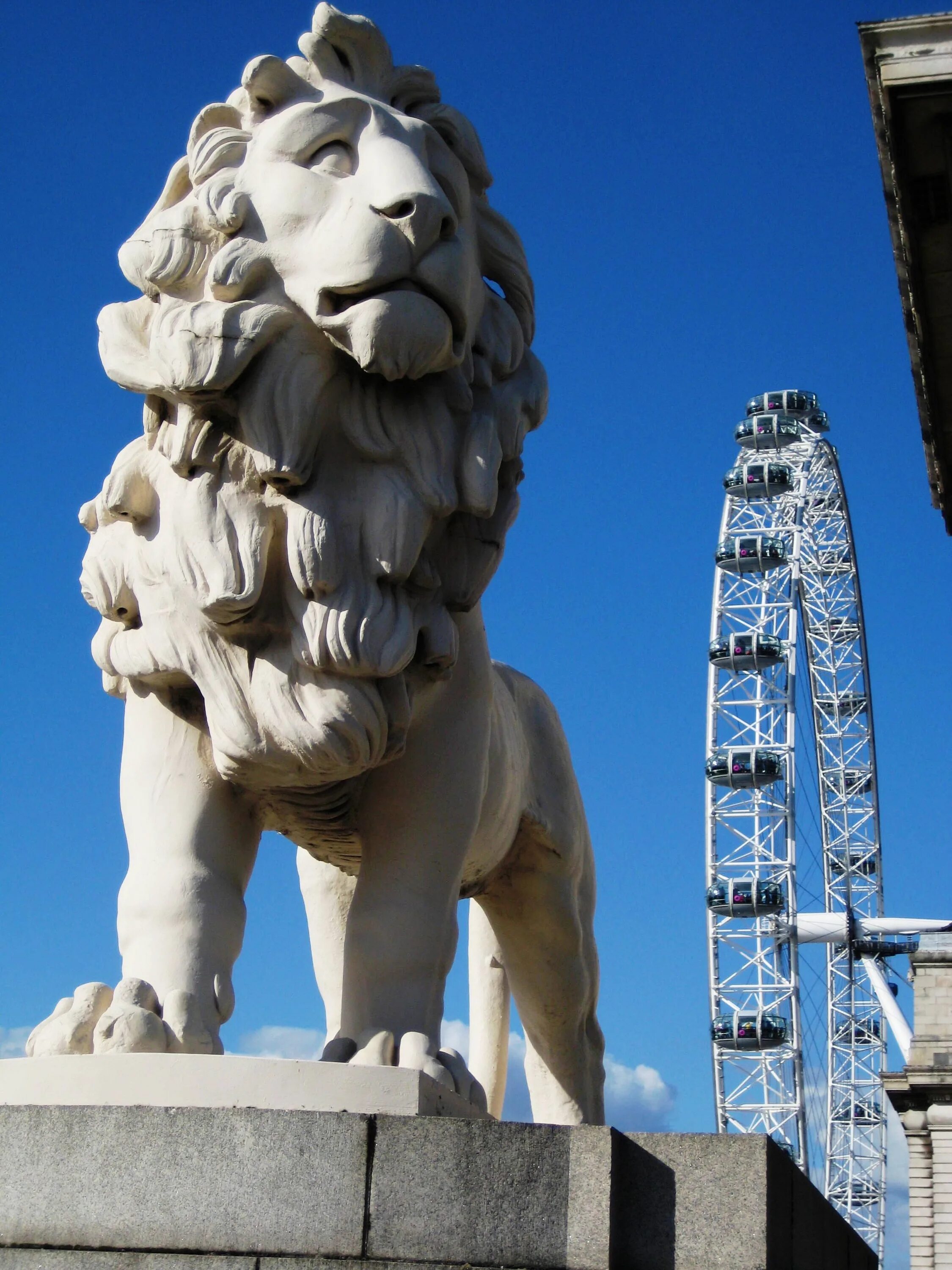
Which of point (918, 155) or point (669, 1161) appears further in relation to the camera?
point (918, 155)

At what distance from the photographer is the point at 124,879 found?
13.5ft

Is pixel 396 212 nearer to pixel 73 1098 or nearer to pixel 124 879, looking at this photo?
pixel 124 879

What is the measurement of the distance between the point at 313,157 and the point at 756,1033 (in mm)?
32078

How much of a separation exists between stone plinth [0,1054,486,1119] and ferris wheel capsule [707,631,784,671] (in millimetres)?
33096

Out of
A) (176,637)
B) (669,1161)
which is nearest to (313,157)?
(176,637)

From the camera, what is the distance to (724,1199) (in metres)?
3.37

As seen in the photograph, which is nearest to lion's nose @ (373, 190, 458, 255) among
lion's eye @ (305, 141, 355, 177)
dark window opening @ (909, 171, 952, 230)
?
lion's eye @ (305, 141, 355, 177)

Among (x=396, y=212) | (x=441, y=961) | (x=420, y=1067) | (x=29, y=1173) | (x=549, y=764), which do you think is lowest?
(x=29, y=1173)

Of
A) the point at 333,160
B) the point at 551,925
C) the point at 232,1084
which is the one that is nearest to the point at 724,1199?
the point at 232,1084

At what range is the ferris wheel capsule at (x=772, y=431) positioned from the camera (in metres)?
38.7

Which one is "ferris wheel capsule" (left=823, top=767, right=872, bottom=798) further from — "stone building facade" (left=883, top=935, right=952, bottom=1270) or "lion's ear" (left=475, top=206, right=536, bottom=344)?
"lion's ear" (left=475, top=206, right=536, bottom=344)

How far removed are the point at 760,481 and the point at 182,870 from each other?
3501 centimetres

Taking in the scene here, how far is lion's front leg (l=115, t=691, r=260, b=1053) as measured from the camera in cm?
387

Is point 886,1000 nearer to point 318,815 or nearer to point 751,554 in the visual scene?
point 751,554
